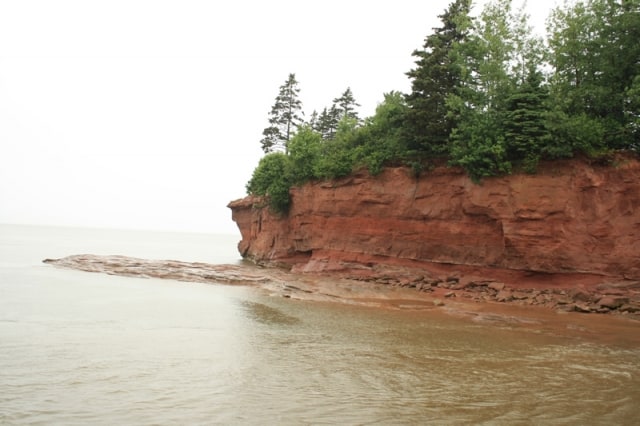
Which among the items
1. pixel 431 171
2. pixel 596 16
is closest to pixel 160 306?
pixel 431 171

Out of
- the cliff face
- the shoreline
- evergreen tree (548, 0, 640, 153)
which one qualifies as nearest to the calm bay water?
the shoreline

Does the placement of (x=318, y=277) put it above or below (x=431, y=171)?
below

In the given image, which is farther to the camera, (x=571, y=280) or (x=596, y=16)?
(x=596, y=16)

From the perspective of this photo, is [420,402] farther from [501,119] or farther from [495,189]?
[501,119]

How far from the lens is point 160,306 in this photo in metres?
16.3

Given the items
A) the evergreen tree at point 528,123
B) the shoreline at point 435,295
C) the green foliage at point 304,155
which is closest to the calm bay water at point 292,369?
the shoreline at point 435,295

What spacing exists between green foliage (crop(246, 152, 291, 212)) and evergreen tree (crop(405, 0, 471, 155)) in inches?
466

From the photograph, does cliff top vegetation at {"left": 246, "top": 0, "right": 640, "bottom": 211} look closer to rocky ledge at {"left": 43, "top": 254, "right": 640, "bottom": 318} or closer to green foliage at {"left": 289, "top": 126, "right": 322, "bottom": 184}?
green foliage at {"left": 289, "top": 126, "right": 322, "bottom": 184}

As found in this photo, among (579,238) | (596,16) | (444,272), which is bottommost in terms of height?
(444,272)

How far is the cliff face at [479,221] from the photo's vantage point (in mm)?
20203

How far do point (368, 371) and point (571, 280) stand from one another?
1633 cm

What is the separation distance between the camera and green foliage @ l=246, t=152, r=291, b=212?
112 feet

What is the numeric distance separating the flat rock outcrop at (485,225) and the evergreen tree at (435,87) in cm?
208

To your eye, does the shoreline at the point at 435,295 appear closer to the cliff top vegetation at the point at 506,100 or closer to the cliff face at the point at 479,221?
the cliff face at the point at 479,221
